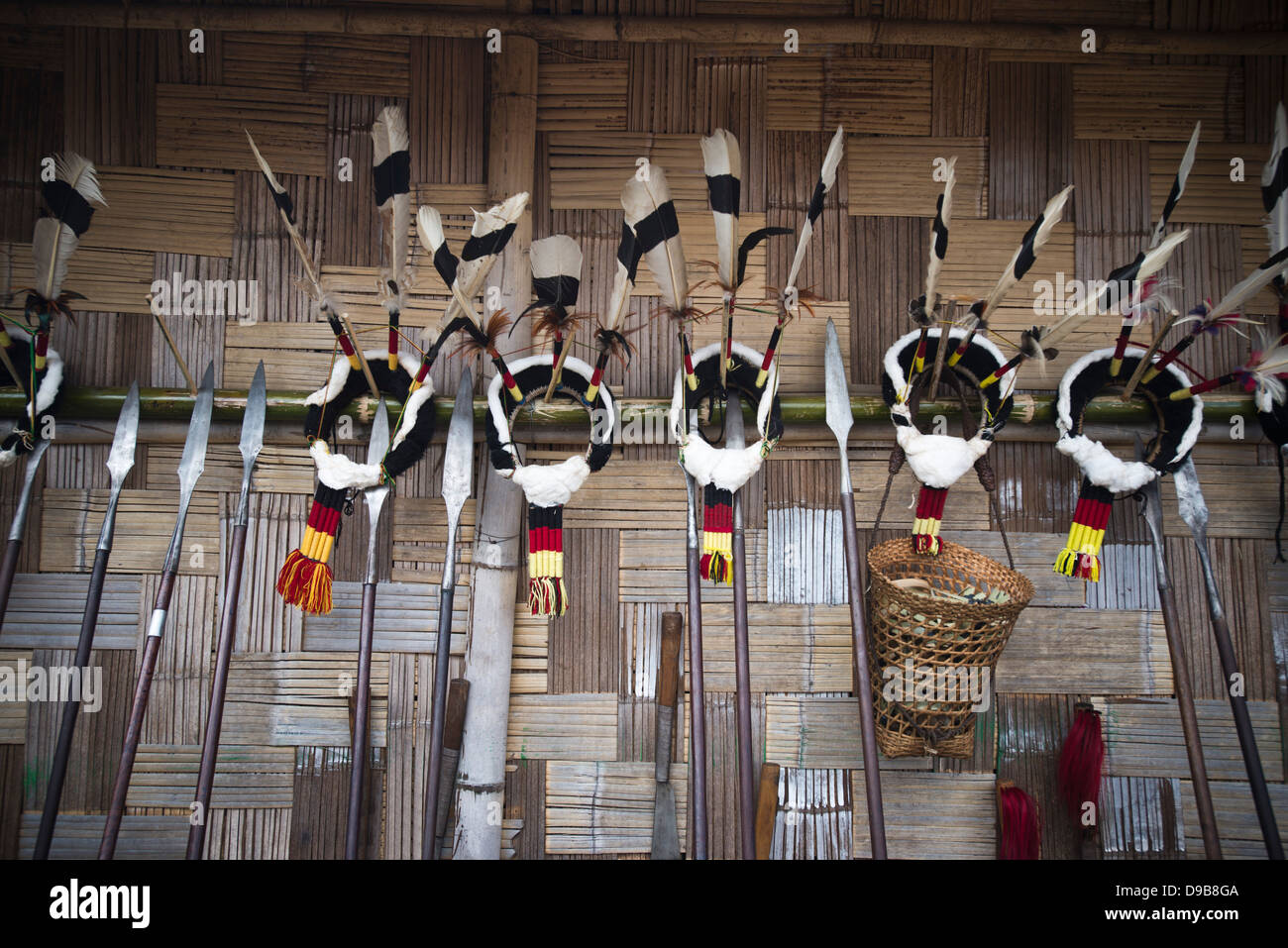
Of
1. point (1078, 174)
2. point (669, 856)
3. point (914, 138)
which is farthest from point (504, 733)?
point (1078, 174)

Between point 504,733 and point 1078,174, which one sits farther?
point 1078,174

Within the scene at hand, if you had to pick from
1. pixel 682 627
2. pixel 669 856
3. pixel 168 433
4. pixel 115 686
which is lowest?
pixel 669 856

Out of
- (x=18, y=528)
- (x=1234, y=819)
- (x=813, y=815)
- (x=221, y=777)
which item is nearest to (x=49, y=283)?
(x=18, y=528)

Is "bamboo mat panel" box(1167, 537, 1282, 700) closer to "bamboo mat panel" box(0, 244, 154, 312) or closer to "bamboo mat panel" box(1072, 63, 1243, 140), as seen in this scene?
"bamboo mat panel" box(1072, 63, 1243, 140)

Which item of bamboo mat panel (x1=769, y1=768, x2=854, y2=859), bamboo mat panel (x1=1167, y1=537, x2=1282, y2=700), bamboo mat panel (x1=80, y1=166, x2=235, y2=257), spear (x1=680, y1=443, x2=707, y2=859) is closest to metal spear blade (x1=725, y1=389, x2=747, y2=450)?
spear (x1=680, y1=443, x2=707, y2=859)

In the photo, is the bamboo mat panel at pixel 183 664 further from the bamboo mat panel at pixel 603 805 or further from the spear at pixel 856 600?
the spear at pixel 856 600

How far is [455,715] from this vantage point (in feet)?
8.23

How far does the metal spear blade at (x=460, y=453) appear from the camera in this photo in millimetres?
2385

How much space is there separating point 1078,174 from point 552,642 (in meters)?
2.44

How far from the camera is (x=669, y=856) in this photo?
2.55m

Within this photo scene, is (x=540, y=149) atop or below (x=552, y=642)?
atop

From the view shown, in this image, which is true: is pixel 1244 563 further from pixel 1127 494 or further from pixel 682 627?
pixel 682 627
